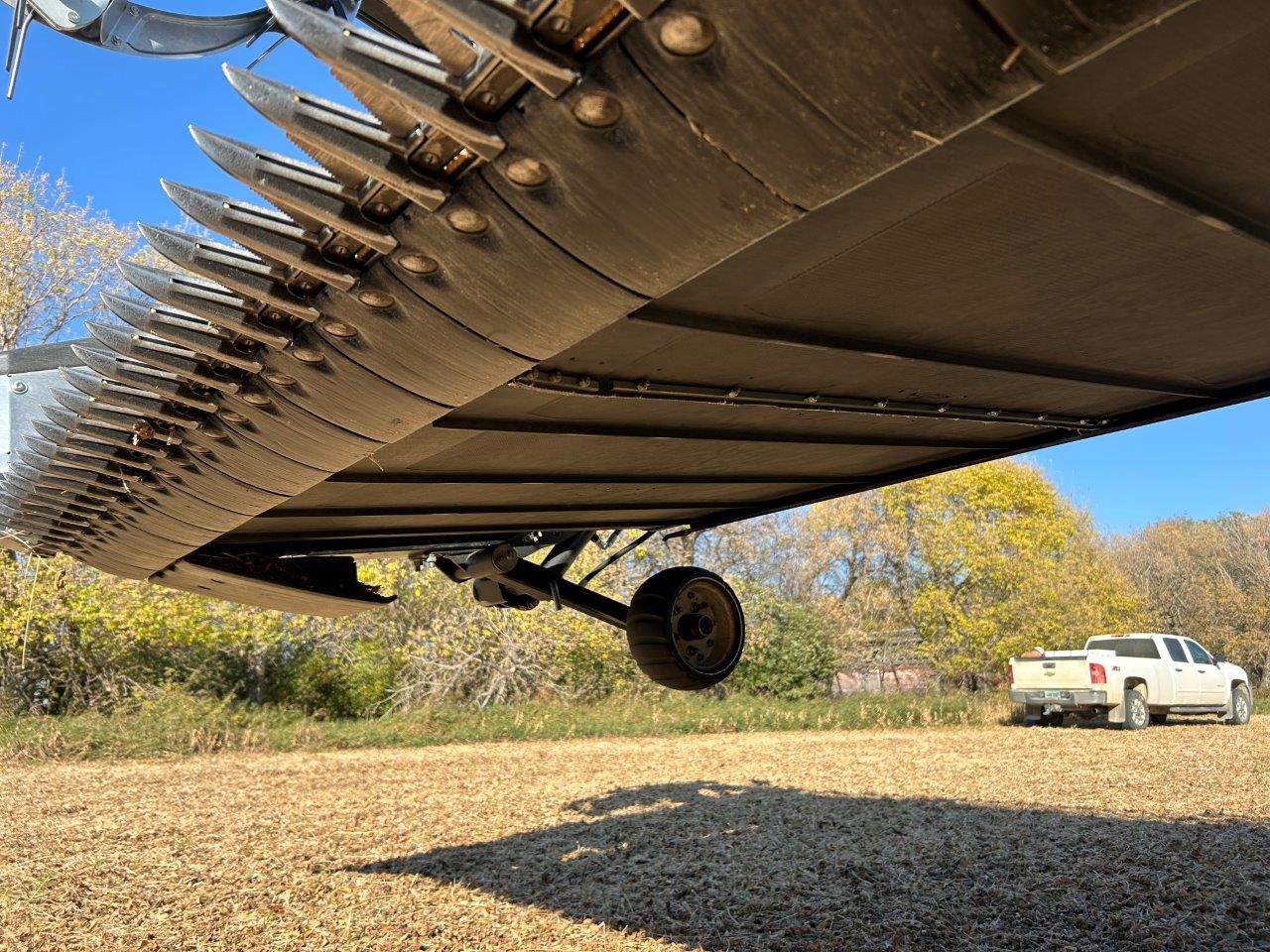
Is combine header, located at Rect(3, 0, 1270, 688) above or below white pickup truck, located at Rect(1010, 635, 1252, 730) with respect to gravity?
above

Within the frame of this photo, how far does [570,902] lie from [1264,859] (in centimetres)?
534

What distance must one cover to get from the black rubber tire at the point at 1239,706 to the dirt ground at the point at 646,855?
22.9 ft

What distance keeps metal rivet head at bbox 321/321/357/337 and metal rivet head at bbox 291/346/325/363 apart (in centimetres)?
12

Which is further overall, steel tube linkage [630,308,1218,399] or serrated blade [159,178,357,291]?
steel tube linkage [630,308,1218,399]

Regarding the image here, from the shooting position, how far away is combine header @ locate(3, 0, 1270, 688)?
1.19 meters

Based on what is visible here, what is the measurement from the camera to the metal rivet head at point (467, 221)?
1537mm

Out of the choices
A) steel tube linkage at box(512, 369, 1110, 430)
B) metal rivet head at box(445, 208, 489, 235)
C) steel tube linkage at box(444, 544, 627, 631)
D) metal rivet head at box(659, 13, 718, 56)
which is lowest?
steel tube linkage at box(444, 544, 627, 631)

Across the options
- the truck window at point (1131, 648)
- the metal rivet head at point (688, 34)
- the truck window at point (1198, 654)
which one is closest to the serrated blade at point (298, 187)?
the metal rivet head at point (688, 34)

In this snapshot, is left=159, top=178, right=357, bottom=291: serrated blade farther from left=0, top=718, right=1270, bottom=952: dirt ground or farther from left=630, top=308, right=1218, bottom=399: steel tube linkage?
left=0, top=718, right=1270, bottom=952: dirt ground

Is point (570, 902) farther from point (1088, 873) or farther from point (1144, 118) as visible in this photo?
point (1144, 118)

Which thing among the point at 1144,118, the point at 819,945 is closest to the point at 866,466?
the point at 819,945

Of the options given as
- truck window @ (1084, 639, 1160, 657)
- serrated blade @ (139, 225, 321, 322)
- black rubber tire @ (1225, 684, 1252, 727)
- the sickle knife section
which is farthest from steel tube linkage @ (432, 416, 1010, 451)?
black rubber tire @ (1225, 684, 1252, 727)

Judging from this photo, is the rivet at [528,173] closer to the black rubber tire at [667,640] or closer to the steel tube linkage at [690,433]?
the steel tube linkage at [690,433]

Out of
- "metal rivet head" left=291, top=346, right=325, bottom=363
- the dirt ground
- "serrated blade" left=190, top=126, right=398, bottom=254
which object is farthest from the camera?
the dirt ground
